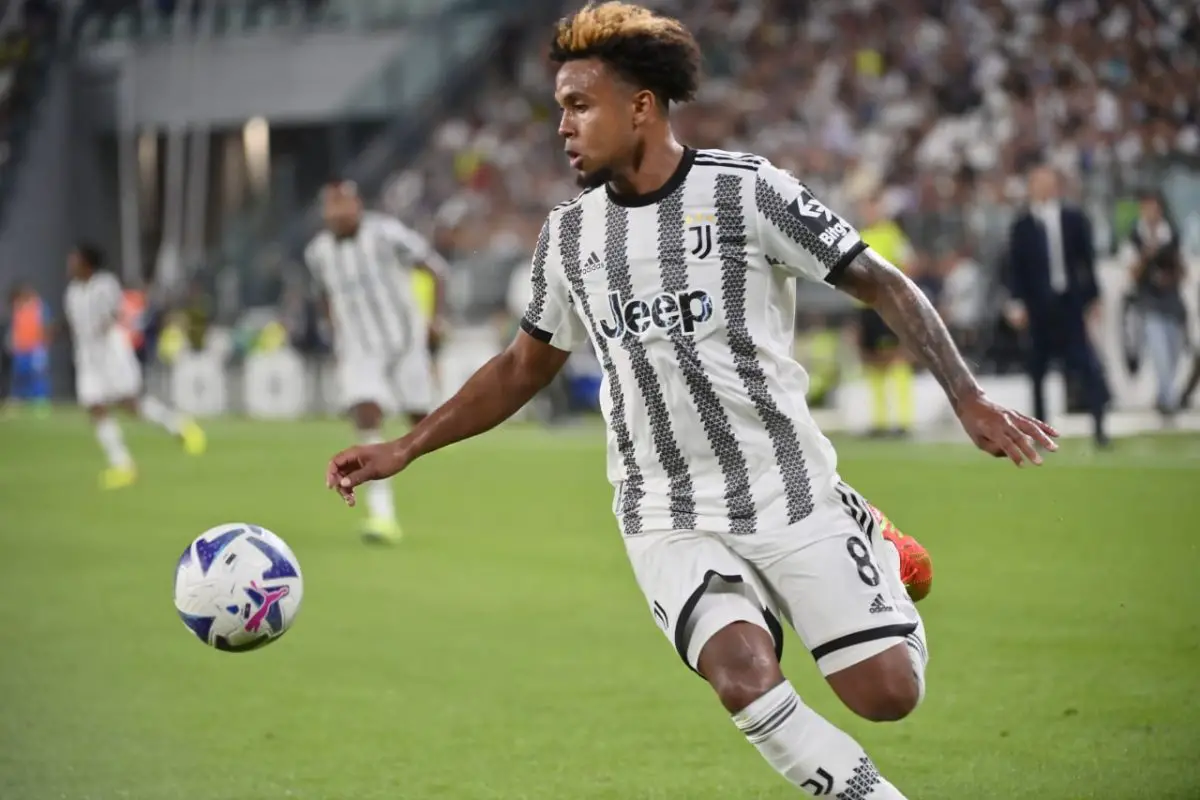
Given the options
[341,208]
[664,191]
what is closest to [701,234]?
[664,191]

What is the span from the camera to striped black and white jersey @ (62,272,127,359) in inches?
753

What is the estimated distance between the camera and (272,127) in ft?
123

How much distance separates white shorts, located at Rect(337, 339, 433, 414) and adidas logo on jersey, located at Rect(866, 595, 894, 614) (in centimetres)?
887

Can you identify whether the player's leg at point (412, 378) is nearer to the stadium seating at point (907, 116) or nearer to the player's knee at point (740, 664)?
the stadium seating at point (907, 116)

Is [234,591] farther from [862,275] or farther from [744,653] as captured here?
[862,275]

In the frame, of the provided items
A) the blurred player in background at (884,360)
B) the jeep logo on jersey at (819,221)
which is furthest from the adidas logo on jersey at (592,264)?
the blurred player in background at (884,360)

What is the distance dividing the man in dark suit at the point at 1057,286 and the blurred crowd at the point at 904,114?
2754 mm

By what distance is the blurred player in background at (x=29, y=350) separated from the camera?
3275cm

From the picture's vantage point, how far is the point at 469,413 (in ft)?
16.4

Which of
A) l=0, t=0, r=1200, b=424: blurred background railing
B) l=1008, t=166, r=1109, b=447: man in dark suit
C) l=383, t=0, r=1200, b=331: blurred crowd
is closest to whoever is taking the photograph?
l=1008, t=166, r=1109, b=447: man in dark suit

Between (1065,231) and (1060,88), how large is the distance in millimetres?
7807

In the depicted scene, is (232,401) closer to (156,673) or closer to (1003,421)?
(156,673)

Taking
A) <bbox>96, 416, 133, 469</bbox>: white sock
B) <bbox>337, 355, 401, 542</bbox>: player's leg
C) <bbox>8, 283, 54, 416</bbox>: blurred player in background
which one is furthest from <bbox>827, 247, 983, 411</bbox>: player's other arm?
<bbox>8, 283, 54, 416</bbox>: blurred player in background

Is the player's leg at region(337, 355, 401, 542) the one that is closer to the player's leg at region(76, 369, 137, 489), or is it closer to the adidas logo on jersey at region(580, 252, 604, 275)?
the player's leg at region(76, 369, 137, 489)
